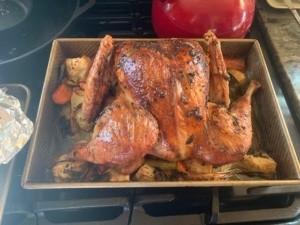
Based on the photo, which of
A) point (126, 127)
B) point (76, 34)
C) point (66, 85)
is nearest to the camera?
point (126, 127)

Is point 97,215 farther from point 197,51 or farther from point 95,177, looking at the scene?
point 197,51

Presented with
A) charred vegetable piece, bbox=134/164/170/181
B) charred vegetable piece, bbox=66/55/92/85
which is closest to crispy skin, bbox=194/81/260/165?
charred vegetable piece, bbox=134/164/170/181

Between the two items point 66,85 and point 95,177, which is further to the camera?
point 66,85

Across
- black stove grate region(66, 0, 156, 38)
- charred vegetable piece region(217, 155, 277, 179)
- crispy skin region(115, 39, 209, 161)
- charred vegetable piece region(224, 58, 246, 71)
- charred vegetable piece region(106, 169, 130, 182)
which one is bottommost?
charred vegetable piece region(217, 155, 277, 179)

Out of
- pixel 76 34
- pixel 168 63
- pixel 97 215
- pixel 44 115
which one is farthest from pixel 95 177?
pixel 76 34

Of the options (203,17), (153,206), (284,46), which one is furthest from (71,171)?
(284,46)

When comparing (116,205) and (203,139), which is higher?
(203,139)

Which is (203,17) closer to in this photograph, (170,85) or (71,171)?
(170,85)

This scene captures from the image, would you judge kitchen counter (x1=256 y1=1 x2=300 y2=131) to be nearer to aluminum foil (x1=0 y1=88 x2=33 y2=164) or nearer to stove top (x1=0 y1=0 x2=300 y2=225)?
stove top (x1=0 y1=0 x2=300 y2=225)
